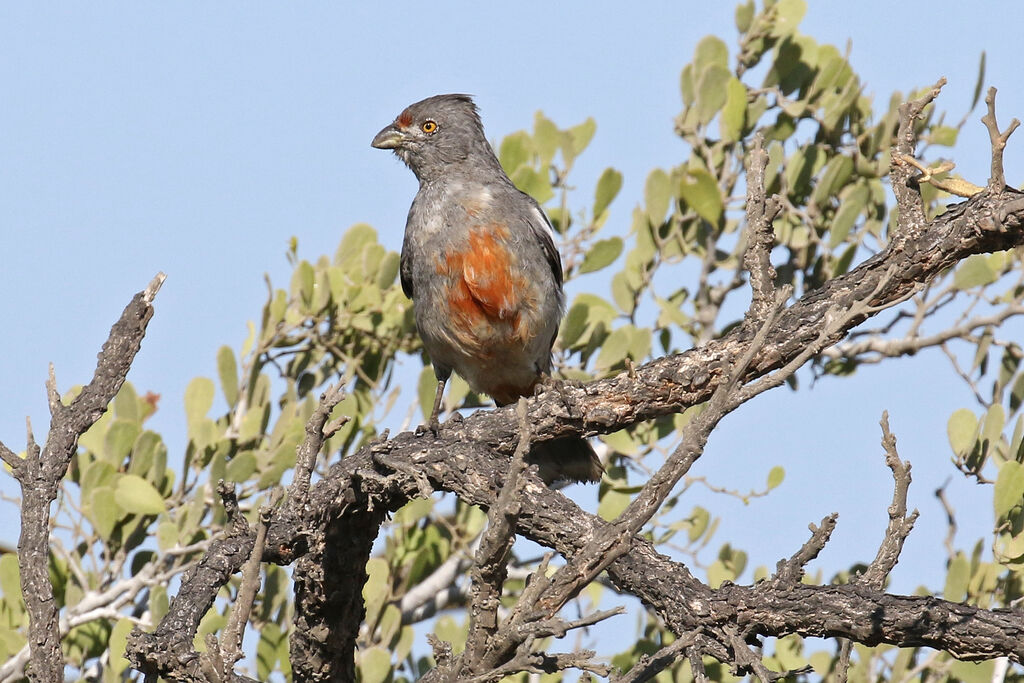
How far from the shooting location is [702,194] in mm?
6695

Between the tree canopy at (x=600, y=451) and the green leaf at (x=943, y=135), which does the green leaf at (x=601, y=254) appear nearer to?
the tree canopy at (x=600, y=451)

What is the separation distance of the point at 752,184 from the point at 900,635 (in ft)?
6.37

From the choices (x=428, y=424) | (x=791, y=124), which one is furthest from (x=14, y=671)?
(x=791, y=124)

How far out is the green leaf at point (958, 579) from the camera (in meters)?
5.08

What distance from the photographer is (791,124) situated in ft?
24.8

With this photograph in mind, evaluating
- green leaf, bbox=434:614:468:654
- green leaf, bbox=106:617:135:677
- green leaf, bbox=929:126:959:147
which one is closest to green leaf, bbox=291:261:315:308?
green leaf, bbox=434:614:468:654

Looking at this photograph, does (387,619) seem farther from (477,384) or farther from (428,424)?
(428,424)

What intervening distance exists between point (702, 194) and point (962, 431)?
2250 millimetres

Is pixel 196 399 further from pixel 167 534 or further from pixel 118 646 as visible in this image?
pixel 118 646

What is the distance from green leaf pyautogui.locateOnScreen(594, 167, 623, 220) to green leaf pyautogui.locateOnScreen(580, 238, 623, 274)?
11.1 inches

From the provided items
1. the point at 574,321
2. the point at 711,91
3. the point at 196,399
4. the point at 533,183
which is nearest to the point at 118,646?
the point at 196,399

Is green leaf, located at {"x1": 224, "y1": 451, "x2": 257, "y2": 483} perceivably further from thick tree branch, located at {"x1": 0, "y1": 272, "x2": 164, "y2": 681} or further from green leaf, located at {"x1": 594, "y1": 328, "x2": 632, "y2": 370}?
green leaf, located at {"x1": 594, "y1": 328, "x2": 632, "y2": 370}

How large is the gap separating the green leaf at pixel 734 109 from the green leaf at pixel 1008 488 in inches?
122

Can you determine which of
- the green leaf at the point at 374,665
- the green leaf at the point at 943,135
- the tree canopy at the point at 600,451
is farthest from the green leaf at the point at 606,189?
the green leaf at the point at 374,665
